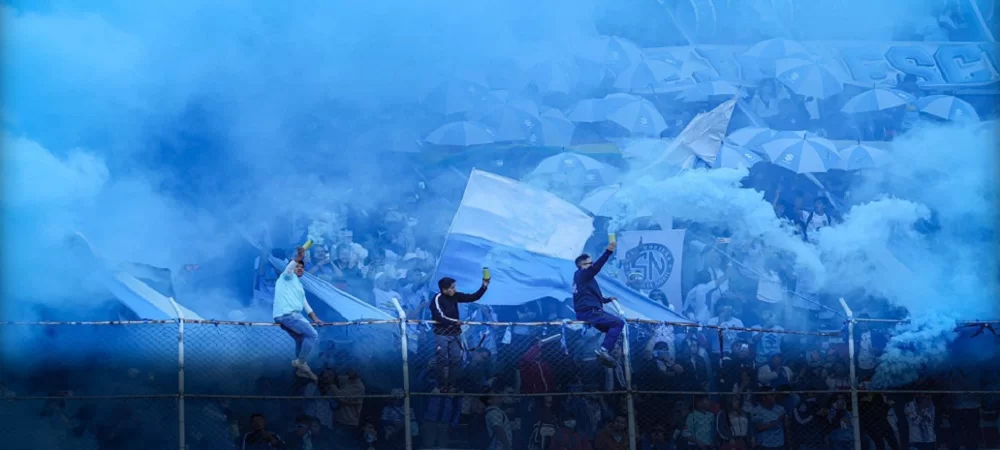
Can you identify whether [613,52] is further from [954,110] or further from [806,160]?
[954,110]

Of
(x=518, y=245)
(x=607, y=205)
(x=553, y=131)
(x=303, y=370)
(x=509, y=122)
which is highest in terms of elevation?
(x=509, y=122)

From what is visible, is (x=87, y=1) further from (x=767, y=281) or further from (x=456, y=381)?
(x=767, y=281)

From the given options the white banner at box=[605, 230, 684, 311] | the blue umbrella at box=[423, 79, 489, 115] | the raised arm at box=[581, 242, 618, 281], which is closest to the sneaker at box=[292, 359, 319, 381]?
the raised arm at box=[581, 242, 618, 281]

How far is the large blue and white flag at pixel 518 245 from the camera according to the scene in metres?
13.2

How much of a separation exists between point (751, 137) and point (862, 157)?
4.66 ft

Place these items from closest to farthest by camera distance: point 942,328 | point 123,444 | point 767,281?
point 123,444 → point 942,328 → point 767,281

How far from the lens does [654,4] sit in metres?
14.0

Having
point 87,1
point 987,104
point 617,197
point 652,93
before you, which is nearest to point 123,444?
point 87,1

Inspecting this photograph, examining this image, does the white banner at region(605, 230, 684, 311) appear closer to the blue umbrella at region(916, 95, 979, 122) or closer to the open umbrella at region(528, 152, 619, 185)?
the open umbrella at region(528, 152, 619, 185)

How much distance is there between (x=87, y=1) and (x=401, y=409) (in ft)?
20.9

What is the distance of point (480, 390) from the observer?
11.5 m

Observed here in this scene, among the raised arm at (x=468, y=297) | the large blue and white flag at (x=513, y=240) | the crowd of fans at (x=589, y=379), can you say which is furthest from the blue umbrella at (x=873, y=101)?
the raised arm at (x=468, y=297)

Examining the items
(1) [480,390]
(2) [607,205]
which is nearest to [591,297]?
(1) [480,390]

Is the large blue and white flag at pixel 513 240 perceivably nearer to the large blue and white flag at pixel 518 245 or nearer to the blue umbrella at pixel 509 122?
the large blue and white flag at pixel 518 245
